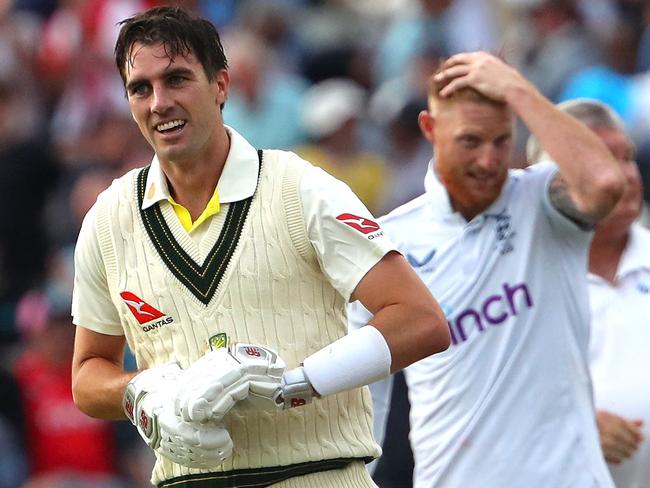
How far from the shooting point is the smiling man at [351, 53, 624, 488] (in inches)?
207

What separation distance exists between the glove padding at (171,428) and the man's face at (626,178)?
260 centimetres

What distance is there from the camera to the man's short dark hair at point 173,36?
4289 millimetres

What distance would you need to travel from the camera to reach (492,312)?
5371 millimetres

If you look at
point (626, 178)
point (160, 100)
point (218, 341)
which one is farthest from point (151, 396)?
point (626, 178)

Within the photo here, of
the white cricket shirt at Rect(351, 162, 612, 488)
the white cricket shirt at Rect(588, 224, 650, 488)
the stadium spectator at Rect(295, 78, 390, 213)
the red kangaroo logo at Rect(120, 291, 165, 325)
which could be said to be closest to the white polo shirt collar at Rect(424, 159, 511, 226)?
the white cricket shirt at Rect(351, 162, 612, 488)

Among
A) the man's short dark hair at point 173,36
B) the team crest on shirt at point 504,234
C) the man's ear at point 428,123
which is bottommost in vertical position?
the team crest on shirt at point 504,234

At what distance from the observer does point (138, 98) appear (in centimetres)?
433

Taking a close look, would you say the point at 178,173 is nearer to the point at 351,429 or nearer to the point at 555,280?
the point at 351,429

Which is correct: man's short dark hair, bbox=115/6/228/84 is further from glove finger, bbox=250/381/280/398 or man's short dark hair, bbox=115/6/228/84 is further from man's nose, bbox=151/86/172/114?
glove finger, bbox=250/381/280/398

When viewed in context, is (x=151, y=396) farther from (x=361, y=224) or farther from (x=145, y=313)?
(x=361, y=224)

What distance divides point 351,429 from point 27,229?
640 centimetres

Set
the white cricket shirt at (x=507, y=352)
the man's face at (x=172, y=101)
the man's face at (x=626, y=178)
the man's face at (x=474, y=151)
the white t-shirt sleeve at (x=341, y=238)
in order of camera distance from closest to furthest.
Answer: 1. the white t-shirt sleeve at (x=341, y=238)
2. the man's face at (x=172, y=101)
3. the white cricket shirt at (x=507, y=352)
4. the man's face at (x=474, y=151)
5. the man's face at (x=626, y=178)

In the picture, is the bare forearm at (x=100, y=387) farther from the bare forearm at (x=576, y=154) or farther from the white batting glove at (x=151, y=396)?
the bare forearm at (x=576, y=154)

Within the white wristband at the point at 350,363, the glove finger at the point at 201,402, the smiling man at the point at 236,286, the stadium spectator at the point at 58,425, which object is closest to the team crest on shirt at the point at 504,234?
the smiling man at the point at 236,286
